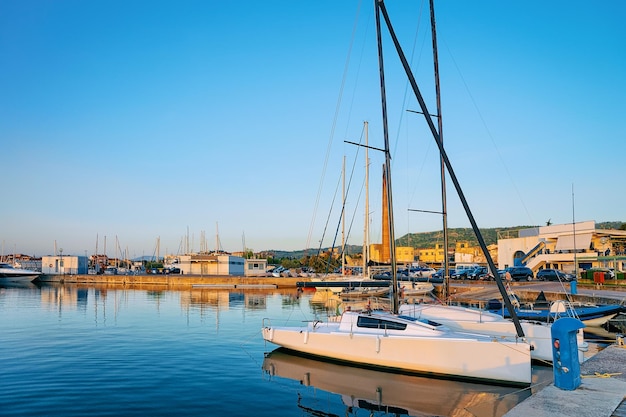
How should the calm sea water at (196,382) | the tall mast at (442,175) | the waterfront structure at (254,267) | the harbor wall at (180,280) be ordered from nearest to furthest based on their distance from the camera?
the calm sea water at (196,382) < the tall mast at (442,175) < the harbor wall at (180,280) < the waterfront structure at (254,267)

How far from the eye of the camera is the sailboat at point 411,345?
14750 millimetres

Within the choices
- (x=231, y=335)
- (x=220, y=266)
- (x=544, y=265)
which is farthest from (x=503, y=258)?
(x=231, y=335)

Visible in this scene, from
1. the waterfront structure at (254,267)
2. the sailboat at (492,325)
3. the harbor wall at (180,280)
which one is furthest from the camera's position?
the waterfront structure at (254,267)

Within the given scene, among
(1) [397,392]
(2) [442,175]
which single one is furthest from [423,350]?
(2) [442,175]

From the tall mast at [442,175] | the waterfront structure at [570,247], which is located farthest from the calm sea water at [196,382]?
the waterfront structure at [570,247]

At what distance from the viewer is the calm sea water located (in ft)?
43.2

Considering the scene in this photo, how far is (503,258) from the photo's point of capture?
7456cm

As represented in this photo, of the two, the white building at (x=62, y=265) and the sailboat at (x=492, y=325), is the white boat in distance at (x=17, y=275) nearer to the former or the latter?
the white building at (x=62, y=265)

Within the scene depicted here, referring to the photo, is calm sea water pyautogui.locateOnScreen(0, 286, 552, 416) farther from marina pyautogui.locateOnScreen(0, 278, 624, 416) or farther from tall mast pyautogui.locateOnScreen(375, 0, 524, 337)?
tall mast pyautogui.locateOnScreen(375, 0, 524, 337)

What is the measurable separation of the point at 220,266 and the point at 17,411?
242ft

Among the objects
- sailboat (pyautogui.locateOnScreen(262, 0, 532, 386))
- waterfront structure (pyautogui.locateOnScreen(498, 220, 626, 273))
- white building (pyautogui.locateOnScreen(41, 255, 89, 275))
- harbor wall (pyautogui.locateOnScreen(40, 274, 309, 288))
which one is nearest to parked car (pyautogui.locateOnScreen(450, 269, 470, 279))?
waterfront structure (pyautogui.locateOnScreen(498, 220, 626, 273))

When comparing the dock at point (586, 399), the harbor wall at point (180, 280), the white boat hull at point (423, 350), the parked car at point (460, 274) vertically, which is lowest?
the harbor wall at point (180, 280)

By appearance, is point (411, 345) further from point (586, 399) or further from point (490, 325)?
point (586, 399)

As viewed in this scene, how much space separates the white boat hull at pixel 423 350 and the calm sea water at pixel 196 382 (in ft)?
1.23
